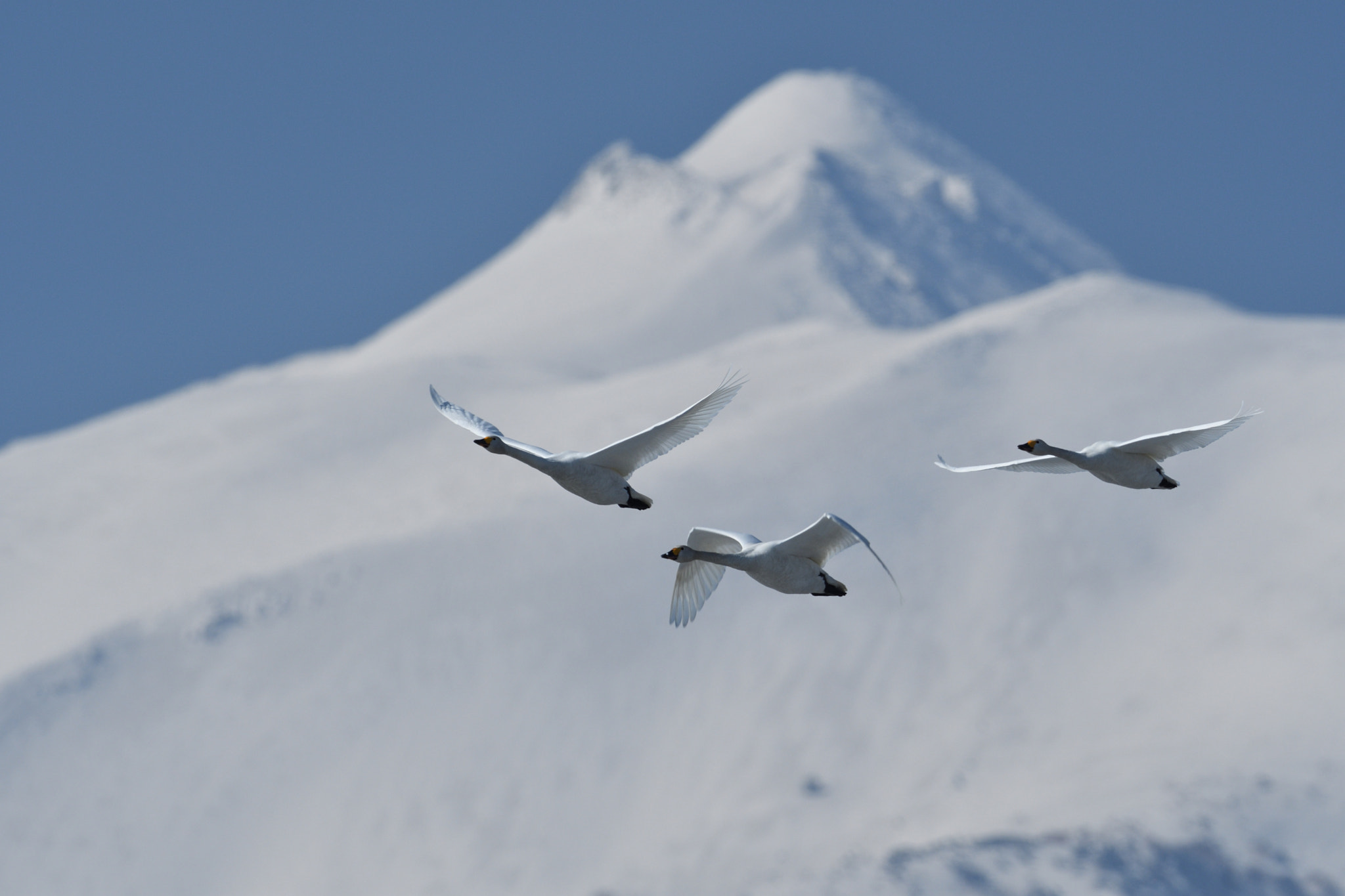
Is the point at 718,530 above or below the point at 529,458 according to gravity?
below

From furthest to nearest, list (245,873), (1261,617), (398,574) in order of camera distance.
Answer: (398,574)
(1261,617)
(245,873)

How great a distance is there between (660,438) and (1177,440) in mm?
11046

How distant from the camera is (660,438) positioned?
40281mm

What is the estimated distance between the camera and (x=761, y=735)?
541ft

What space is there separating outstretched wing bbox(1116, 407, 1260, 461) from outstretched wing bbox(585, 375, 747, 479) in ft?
28.7

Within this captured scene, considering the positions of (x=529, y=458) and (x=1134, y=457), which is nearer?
(x=529, y=458)

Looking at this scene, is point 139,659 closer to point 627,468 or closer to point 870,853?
point 870,853

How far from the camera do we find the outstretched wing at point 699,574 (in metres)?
42.0

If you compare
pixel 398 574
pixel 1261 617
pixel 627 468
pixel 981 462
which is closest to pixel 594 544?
pixel 398 574

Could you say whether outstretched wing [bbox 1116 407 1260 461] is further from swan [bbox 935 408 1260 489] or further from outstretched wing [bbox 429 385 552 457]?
outstretched wing [bbox 429 385 552 457]

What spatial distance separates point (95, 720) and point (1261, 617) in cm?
10044

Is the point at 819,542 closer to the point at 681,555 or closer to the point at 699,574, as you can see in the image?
the point at 681,555

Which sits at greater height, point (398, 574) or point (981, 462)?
point (981, 462)

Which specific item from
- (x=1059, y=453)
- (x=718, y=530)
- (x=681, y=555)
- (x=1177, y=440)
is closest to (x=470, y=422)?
(x=681, y=555)
